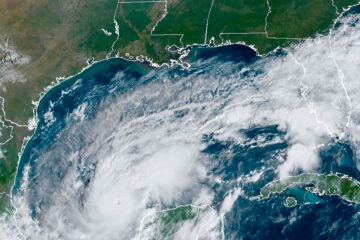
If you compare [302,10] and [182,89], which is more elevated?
[302,10]

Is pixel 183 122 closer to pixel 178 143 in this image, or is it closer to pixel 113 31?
pixel 178 143

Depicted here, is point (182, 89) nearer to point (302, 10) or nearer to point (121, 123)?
point (121, 123)

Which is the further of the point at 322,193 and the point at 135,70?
the point at 135,70

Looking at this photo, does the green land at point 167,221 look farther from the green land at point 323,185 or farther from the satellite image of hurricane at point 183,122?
the green land at point 323,185

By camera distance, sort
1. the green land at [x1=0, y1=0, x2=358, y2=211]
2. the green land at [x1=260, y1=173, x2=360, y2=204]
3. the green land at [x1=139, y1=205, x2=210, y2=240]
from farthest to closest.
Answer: the green land at [x1=0, y1=0, x2=358, y2=211], the green land at [x1=139, y1=205, x2=210, y2=240], the green land at [x1=260, y1=173, x2=360, y2=204]

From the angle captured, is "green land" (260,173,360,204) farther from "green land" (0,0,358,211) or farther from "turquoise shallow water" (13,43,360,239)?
"green land" (0,0,358,211)

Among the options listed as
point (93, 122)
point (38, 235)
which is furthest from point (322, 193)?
point (38, 235)

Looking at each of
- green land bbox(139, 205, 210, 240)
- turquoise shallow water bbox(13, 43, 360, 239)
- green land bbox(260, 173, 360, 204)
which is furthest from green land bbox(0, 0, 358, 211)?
green land bbox(139, 205, 210, 240)
